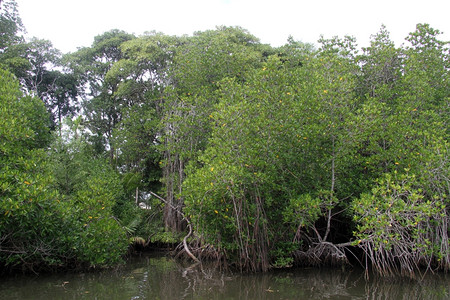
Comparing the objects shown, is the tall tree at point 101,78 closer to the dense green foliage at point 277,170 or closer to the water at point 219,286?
the dense green foliage at point 277,170

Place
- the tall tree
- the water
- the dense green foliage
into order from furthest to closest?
the tall tree → the dense green foliage → the water

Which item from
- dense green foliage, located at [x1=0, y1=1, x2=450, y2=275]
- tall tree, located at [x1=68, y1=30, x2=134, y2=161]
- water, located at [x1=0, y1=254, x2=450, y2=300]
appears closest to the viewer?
water, located at [x1=0, y1=254, x2=450, y2=300]

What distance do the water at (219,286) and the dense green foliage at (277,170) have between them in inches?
15.4

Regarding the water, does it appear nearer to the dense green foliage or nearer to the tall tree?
the dense green foliage

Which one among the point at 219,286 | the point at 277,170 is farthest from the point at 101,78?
the point at 219,286

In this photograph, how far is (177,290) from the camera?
23.7 ft

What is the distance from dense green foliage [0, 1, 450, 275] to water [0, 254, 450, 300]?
39cm

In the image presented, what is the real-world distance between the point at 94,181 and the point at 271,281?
5.69 m

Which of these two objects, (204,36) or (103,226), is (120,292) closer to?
(103,226)

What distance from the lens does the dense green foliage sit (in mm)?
7611

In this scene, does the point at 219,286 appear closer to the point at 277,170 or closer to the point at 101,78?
the point at 277,170

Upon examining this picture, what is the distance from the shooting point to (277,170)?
9.15m

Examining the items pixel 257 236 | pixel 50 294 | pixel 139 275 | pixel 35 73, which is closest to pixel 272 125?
pixel 257 236

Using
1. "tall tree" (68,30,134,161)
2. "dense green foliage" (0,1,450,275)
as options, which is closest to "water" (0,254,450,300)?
"dense green foliage" (0,1,450,275)
